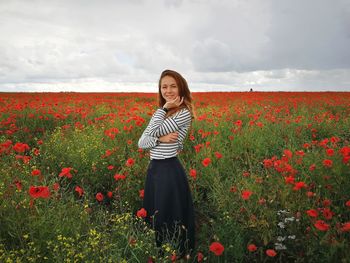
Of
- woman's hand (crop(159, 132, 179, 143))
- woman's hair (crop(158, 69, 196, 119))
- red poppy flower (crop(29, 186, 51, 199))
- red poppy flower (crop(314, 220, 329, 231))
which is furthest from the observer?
woman's hair (crop(158, 69, 196, 119))

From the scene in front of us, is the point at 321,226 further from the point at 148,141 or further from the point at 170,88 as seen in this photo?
the point at 170,88

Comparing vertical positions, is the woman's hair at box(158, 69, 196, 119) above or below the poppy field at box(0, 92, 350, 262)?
above

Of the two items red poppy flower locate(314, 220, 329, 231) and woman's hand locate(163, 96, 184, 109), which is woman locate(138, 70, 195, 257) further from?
red poppy flower locate(314, 220, 329, 231)

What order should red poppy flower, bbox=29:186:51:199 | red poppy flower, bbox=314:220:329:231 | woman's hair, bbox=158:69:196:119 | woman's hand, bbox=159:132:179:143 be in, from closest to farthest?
red poppy flower, bbox=29:186:51:199 → red poppy flower, bbox=314:220:329:231 → woman's hand, bbox=159:132:179:143 → woman's hair, bbox=158:69:196:119

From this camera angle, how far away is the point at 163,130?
2857mm

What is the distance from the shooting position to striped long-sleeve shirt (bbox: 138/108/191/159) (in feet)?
9.39

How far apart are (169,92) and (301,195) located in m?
1.65

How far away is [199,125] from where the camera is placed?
6.70 m

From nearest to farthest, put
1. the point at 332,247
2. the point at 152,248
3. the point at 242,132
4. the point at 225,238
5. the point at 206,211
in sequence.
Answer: the point at 332,247 < the point at 152,248 < the point at 225,238 < the point at 206,211 < the point at 242,132

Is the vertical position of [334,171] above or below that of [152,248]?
above

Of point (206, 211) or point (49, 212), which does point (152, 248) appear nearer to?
point (49, 212)

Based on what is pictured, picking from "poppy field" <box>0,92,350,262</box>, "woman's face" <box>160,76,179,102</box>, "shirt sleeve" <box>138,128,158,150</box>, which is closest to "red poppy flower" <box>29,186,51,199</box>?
"poppy field" <box>0,92,350,262</box>

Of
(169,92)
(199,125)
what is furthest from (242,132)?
(169,92)

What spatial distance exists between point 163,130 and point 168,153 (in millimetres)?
223
